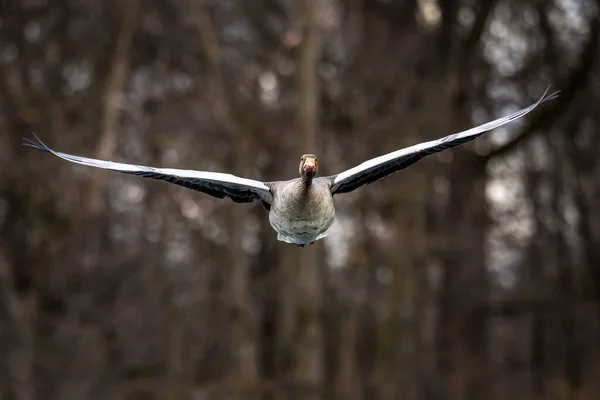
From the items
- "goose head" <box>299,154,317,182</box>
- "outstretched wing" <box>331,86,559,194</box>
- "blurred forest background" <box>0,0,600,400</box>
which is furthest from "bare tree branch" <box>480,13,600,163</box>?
"goose head" <box>299,154,317,182</box>

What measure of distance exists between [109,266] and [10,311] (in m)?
6.02

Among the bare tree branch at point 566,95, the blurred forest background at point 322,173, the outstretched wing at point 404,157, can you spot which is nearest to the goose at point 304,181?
the outstretched wing at point 404,157

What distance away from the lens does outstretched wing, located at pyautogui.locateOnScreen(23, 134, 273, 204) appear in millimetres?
7938

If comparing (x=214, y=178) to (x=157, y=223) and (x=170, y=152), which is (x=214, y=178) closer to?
(x=170, y=152)

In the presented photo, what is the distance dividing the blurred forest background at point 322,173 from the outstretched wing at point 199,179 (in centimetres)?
576

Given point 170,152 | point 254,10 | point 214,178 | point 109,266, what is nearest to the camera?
point 214,178

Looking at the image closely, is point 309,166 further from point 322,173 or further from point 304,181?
point 322,173

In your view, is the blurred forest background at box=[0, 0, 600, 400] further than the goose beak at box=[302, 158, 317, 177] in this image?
Yes

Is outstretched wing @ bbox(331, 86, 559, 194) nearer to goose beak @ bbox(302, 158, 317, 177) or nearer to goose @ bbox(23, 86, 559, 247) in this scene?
goose @ bbox(23, 86, 559, 247)

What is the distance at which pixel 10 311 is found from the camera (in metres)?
19.7

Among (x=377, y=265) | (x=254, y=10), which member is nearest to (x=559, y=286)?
(x=377, y=265)

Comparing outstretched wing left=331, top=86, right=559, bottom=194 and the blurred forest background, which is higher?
the blurred forest background

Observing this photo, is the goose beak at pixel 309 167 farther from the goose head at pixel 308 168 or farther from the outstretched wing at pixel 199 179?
the outstretched wing at pixel 199 179

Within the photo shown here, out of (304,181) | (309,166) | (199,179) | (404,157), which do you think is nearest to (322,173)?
(404,157)
